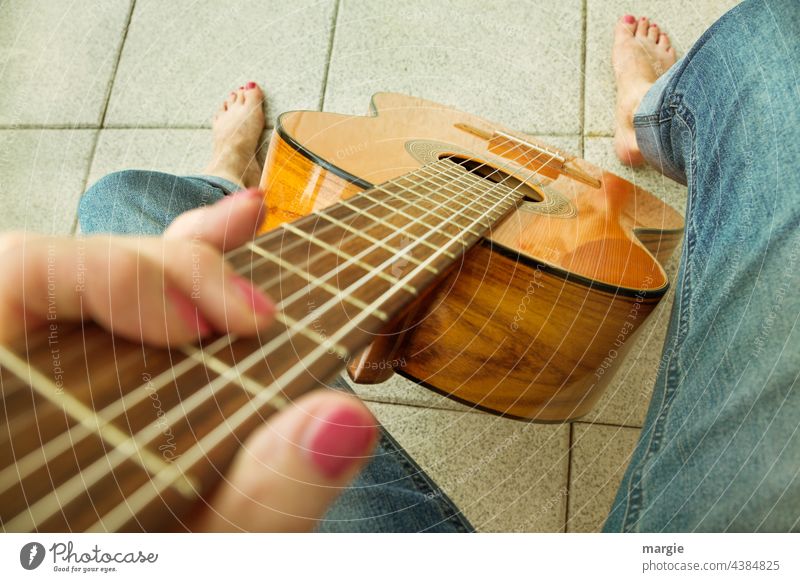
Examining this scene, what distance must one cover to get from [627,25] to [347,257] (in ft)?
2.08

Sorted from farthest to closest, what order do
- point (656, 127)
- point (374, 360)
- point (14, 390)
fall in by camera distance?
point (656, 127) < point (374, 360) < point (14, 390)

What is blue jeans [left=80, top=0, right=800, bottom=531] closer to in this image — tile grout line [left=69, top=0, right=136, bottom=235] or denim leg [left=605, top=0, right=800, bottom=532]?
denim leg [left=605, top=0, right=800, bottom=532]

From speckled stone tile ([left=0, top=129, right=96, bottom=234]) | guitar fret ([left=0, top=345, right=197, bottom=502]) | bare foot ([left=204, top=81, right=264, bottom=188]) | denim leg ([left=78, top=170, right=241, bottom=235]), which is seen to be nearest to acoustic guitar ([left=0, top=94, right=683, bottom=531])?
guitar fret ([left=0, top=345, right=197, bottom=502])

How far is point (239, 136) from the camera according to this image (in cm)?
67

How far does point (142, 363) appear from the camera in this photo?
15 centimetres

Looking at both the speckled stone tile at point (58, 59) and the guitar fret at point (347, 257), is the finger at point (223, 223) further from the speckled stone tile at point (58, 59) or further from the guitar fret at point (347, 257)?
the speckled stone tile at point (58, 59)

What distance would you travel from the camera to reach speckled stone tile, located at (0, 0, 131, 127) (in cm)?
59

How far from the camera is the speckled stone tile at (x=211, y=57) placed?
67cm

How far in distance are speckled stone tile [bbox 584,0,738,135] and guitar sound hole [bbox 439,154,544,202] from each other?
246mm

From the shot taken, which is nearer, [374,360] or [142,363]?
[142,363]

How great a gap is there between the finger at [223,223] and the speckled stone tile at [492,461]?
376 mm
